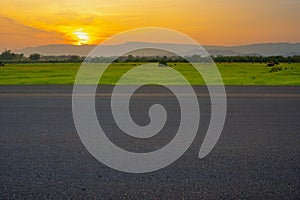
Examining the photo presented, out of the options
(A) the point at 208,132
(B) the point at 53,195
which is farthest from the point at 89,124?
(B) the point at 53,195

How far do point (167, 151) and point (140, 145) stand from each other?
74cm

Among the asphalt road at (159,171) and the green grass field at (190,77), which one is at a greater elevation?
the asphalt road at (159,171)

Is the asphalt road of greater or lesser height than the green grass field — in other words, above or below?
above

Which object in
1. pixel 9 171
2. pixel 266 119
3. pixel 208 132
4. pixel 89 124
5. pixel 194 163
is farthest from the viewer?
pixel 266 119

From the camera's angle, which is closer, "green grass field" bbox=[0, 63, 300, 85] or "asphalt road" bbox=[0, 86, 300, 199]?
"asphalt road" bbox=[0, 86, 300, 199]

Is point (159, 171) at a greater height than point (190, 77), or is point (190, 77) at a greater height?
point (159, 171)

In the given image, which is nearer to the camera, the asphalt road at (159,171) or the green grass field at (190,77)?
the asphalt road at (159,171)

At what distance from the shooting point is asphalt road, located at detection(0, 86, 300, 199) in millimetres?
4711

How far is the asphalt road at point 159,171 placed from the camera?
471cm

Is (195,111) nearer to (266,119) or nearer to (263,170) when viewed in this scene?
(266,119)

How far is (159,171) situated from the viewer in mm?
5695

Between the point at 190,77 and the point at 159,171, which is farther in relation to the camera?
the point at 190,77

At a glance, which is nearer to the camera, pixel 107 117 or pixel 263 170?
pixel 263 170

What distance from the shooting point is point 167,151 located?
6910 millimetres
